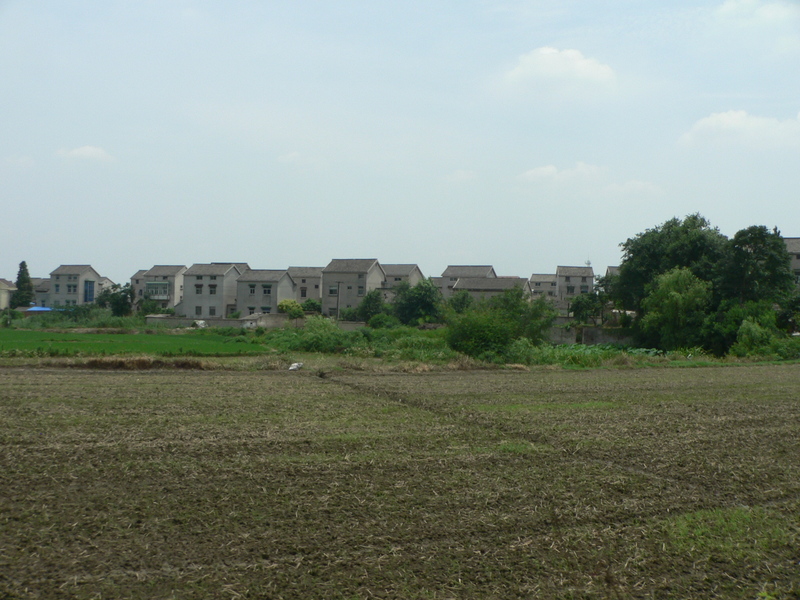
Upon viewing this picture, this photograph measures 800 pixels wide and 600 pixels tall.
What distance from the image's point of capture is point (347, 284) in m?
62.9

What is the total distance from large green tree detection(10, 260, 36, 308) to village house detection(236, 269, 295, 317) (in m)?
26.7

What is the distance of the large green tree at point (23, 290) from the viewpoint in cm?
7238

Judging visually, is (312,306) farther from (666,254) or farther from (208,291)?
(666,254)

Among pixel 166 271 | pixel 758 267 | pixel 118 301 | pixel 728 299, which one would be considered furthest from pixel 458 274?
pixel 758 267

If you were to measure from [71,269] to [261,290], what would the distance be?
28.0 m

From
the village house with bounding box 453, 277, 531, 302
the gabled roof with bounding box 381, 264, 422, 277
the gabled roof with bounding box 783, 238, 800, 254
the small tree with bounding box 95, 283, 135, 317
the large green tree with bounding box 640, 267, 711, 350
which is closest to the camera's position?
the large green tree with bounding box 640, 267, 711, 350

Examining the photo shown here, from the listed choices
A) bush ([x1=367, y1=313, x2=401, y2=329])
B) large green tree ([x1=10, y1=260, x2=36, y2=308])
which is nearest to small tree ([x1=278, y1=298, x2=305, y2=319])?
bush ([x1=367, y1=313, x2=401, y2=329])

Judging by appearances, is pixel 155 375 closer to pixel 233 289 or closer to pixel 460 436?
pixel 460 436

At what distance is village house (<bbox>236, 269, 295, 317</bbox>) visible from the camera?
6294cm

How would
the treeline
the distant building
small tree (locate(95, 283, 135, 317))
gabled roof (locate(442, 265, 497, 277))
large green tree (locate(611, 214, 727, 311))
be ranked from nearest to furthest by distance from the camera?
the treeline < large green tree (locate(611, 214, 727, 311)) < the distant building < small tree (locate(95, 283, 135, 317)) < gabled roof (locate(442, 265, 497, 277))

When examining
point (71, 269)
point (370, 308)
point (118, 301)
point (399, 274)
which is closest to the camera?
point (370, 308)

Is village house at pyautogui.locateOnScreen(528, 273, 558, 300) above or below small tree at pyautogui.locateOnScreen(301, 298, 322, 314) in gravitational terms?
above

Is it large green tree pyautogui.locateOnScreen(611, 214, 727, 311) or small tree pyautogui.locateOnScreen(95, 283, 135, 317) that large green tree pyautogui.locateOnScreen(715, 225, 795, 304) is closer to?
large green tree pyautogui.locateOnScreen(611, 214, 727, 311)

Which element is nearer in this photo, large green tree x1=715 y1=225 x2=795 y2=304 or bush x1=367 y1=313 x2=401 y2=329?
large green tree x1=715 y1=225 x2=795 y2=304
